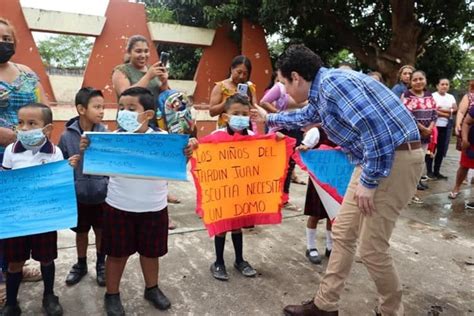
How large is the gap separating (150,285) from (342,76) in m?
1.77

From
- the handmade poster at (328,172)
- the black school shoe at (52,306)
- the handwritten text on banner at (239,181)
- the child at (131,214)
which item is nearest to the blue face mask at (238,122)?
the handwritten text on banner at (239,181)

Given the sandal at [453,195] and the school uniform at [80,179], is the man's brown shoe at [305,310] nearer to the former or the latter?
the school uniform at [80,179]

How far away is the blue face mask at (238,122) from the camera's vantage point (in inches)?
126

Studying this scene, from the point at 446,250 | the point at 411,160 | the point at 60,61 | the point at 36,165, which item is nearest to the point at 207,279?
the point at 36,165

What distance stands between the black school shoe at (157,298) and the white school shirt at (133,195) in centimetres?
58

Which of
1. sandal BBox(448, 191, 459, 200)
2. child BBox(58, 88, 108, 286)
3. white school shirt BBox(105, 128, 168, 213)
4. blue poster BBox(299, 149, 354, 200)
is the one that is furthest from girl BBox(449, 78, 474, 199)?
child BBox(58, 88, 108, 286)

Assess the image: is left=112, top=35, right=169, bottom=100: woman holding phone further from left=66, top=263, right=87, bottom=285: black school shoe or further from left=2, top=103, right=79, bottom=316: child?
left=66, top=263, right=87, bottom=285: black school shoe

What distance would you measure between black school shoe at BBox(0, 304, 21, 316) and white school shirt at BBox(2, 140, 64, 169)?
0.83 meters

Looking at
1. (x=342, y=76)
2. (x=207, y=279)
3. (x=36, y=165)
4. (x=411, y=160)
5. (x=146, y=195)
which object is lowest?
(x=207, y=279)

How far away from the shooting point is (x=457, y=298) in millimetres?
2990

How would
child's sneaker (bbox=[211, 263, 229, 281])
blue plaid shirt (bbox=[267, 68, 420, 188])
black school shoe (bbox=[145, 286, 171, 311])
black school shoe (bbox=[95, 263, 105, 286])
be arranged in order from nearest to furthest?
blue plaid shirt (bbox=[267, 68, 420, 188])
black school shoe (bbox=[145, 286, 171, 311])
black school shoe (bbox=[95, 263, 105, 286])
child's sneaker (bbox=[211, 263, 229, 281])

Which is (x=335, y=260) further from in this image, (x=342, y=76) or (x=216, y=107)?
(x=216, y=107)

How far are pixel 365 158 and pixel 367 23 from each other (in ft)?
33.8

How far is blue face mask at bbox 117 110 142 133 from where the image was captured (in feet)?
8.21
